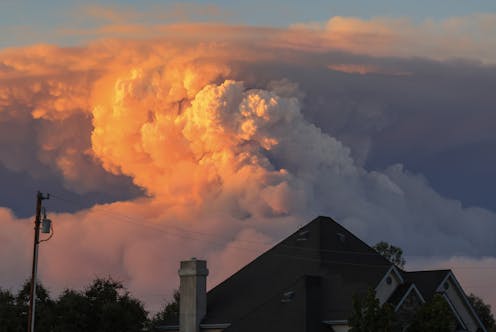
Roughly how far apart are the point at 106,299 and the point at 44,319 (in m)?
5.53

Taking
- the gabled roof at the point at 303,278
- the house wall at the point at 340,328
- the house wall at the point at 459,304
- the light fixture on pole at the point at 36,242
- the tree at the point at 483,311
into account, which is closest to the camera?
the light fixture on pole at the point at 36,242

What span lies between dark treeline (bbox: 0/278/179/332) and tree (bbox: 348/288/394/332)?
22.8m

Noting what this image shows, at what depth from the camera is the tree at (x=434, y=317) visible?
60.9 meters

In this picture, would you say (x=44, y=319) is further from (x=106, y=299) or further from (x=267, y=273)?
(x=267, y=273)

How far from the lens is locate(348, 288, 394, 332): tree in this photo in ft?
188

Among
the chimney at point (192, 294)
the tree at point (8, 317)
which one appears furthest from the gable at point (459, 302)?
the tree at point (8, 317)

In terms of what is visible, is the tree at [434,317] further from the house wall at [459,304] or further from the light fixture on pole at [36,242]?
the light fixture on pole at [36,242]

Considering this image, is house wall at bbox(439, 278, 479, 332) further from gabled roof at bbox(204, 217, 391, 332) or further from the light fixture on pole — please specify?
the light fixture on pole

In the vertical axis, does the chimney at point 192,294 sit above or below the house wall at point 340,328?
above

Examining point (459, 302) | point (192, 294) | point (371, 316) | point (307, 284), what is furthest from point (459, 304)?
point (192, 294)

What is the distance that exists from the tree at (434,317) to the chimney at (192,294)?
1783 cm

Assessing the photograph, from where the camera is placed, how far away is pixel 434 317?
61219 mm

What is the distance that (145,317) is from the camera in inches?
3221

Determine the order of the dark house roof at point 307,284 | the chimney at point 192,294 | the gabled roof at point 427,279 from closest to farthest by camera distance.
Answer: the dark house roof at point 307,284 → the gabled roof at point 427,279 → the chimney at point 192,294
